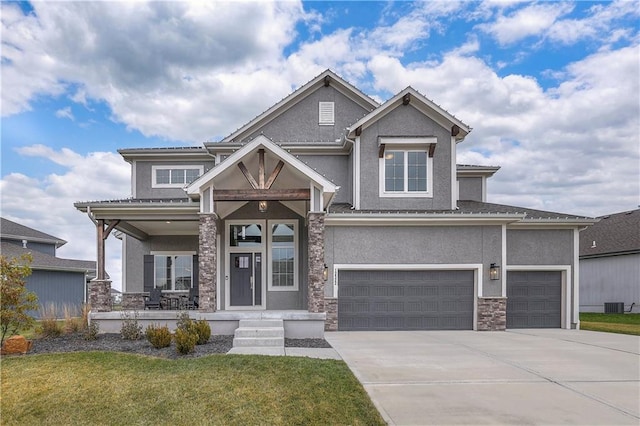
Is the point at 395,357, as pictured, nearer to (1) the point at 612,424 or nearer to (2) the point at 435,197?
(1) the point at 612,424

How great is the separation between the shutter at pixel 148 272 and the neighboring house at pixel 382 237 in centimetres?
161

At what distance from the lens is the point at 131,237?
52.8 feet

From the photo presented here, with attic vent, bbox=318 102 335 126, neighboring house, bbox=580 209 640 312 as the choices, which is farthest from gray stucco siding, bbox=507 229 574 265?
neighboring house, bbox=580 209 640 312

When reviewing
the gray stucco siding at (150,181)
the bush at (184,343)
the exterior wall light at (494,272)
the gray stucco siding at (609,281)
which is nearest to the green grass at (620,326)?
the gray stucco siding at (609,281)

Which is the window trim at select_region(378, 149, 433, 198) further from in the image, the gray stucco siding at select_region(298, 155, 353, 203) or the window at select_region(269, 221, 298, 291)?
the window at select_region(269, 221, 298, 291)

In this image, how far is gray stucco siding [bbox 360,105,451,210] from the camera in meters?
13.9

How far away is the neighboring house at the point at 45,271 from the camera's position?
824 inches

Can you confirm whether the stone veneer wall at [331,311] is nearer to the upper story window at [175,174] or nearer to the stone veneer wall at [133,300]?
the stone veneer wall at [133,300]

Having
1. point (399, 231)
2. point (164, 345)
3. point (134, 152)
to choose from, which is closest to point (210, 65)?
point (134, 152)

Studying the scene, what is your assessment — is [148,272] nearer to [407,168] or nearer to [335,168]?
[335,168]

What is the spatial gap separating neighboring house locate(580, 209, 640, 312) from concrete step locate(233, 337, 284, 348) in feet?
71.6

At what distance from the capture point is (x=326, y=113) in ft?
53.0

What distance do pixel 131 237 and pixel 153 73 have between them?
6721 millimetres

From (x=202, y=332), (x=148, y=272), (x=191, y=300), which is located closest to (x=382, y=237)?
(x=202, y=332)
